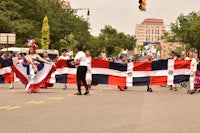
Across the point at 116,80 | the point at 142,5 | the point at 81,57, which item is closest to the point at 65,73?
the point at 116,80

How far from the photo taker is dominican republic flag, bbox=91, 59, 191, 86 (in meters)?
21.0

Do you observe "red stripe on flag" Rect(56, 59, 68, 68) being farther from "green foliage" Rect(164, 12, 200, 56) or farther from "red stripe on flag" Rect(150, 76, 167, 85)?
"green foliage" Rect(164, 12, 200, 56)

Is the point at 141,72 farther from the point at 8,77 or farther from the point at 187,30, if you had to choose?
the point at 187,30

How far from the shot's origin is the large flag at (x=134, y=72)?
20969mm

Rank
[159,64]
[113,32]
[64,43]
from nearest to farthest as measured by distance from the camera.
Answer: [159,64] → [64,43] → [113,32]

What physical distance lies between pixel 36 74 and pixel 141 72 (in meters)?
4.99

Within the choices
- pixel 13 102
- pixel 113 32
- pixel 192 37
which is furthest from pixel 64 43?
pixel 13 102

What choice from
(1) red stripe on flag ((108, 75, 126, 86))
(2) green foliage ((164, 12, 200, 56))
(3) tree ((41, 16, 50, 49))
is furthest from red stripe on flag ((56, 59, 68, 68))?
(2) green foliage ((164, 12, 200, 56))

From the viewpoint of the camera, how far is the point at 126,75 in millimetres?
21188

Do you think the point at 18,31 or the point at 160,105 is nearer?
the point at 160,105

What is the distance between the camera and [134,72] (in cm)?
2116

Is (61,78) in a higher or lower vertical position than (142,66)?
lower

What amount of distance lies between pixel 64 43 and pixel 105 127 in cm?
7696

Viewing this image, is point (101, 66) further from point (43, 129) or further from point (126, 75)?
point (43, 129)
